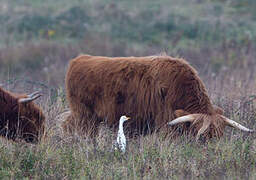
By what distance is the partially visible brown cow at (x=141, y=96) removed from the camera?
256 inches

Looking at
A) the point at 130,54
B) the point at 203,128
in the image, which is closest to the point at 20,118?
the point at 203,128

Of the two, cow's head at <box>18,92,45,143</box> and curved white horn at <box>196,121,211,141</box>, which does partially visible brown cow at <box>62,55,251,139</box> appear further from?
cow's head at <box>18,92,45,143</box>

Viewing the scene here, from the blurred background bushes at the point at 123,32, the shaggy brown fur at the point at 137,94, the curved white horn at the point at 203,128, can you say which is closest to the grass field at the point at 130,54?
the blurred background bushes at the point at 123,32

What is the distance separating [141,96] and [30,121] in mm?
1481

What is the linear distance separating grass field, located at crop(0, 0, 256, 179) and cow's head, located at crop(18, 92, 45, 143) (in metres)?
0.21

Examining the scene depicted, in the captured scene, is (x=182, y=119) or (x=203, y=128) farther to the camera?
(x=182, y=119)

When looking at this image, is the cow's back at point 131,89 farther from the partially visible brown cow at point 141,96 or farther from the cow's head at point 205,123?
the cow's head at point 205,123

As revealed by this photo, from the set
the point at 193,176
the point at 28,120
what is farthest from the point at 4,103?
the point at 193,176

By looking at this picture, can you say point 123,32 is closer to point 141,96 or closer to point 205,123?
point 141,96

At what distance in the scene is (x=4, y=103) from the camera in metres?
6.33

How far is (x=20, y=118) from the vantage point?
643 cm

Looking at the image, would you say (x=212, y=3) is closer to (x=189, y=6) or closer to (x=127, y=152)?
(x=189, y=6)

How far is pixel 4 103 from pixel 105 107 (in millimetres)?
1403

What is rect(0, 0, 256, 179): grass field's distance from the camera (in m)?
5.74
